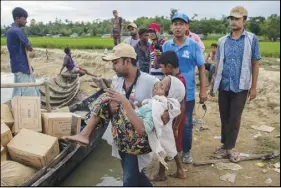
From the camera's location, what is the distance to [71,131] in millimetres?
4258

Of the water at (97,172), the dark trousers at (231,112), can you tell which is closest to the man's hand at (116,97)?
the dark trousers at (231,112)

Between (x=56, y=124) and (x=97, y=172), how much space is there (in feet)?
3.36

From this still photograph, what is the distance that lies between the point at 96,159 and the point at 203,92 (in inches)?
92.1

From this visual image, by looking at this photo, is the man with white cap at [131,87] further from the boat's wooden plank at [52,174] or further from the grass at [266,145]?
the grass at [266,145]

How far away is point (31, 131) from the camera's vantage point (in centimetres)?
380

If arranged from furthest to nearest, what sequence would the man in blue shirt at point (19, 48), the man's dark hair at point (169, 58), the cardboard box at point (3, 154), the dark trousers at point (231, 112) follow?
the man in blue shirt at point (19, 48)
the dark trousers at point (231, 112)
the cardboard box at point (3, 154)
the man's dark hair at point (169, 58)

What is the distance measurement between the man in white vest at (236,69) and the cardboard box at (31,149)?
2.27 metres

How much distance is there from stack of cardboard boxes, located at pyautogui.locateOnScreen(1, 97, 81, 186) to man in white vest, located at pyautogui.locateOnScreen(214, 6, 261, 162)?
203 cm

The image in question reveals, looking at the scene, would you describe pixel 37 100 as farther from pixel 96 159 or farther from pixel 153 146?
pixel 153 146

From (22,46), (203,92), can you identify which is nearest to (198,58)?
(203,92)

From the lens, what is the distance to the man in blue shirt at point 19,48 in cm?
469

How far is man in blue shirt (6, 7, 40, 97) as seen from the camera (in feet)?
15.4

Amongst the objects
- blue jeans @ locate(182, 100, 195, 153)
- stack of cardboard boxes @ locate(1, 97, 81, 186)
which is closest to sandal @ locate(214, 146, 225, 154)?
blue jeans @ locate(182, 100, 195, 153)

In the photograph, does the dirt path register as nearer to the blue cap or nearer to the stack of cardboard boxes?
the stack of cardboard boxes
